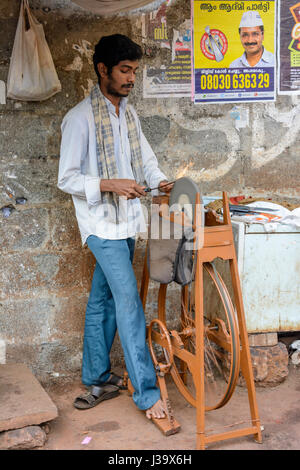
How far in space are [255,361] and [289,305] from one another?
1.43ft

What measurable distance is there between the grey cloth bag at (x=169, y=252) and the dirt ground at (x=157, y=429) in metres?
0.84

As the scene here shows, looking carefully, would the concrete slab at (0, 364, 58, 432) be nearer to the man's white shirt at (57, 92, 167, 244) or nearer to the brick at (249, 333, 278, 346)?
the man's white shirt at (57, 92, 167, 244)

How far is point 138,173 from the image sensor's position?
3531 mm

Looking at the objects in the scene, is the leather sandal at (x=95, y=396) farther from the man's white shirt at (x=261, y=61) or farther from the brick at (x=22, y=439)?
the man's white shirt at (x=261, y=61)

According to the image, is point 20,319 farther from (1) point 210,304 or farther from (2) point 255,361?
(2) point 255,361

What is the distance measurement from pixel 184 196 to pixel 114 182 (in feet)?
1.34

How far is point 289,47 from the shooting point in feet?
13.3

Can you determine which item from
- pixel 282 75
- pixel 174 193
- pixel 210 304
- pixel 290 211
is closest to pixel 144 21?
pixel 282 75

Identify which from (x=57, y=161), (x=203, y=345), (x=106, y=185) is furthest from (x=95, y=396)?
(x=57, y=161)

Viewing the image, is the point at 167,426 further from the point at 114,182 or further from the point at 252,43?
the point at 252,43

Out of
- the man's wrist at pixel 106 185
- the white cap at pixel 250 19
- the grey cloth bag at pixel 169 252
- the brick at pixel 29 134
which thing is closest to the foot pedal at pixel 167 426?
the grey cloth bag at pixel 169 252

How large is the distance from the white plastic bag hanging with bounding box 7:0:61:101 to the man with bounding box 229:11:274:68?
51.4 inches

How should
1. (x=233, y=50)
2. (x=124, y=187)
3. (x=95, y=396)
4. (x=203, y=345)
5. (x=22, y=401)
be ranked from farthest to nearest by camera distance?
(x=233, y=50) → (x=95, y=396) → (x=22, y=401) → (x=124, y=187) → (x=203, y=345)

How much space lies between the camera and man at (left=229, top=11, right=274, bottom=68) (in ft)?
13.1
